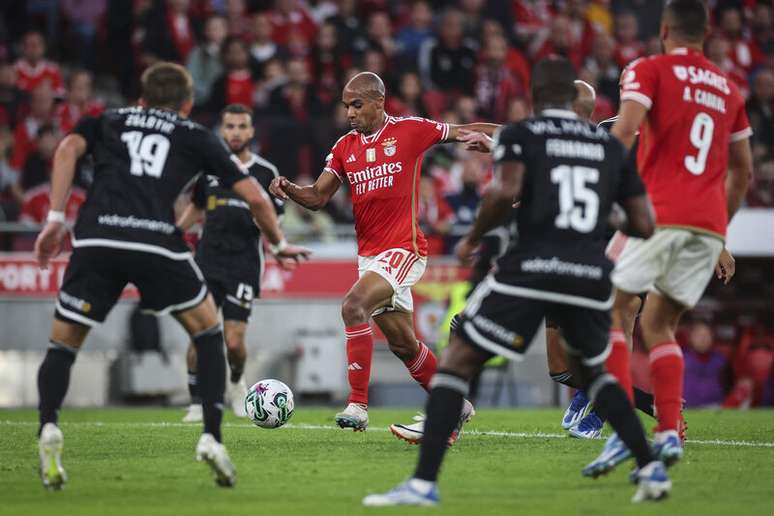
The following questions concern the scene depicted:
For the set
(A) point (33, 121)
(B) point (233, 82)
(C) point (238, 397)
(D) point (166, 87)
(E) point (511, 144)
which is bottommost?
(C) point (238, 397)

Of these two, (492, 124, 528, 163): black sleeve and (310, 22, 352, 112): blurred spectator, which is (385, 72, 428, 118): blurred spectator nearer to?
(310, 22, 352, 112): blurred spectator

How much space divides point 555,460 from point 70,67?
13.4 m

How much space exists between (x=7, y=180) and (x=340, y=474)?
35.7ft

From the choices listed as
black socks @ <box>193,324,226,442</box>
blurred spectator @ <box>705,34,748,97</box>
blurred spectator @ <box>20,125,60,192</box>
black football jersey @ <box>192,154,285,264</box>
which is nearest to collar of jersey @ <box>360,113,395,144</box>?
black football jersey @ <box>192,154,285,264</box>

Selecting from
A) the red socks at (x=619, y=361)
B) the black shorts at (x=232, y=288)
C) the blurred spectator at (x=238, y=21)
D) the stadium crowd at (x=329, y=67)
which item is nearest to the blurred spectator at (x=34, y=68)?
the stadium crowd at (x=329, y=67)

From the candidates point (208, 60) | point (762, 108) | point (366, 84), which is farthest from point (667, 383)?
point (762, 108)

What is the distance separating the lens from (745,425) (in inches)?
452

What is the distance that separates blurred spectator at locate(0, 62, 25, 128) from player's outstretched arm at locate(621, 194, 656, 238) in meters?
12.8

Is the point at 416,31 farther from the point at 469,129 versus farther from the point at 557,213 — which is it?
the point at 557,213

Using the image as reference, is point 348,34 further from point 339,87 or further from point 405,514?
point 405,514

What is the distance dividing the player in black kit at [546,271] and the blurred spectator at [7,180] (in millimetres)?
11295

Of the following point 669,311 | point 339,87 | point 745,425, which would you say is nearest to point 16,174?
point 339,87

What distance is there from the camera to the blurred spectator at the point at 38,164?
1642 centimetres

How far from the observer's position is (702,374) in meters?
16.7
